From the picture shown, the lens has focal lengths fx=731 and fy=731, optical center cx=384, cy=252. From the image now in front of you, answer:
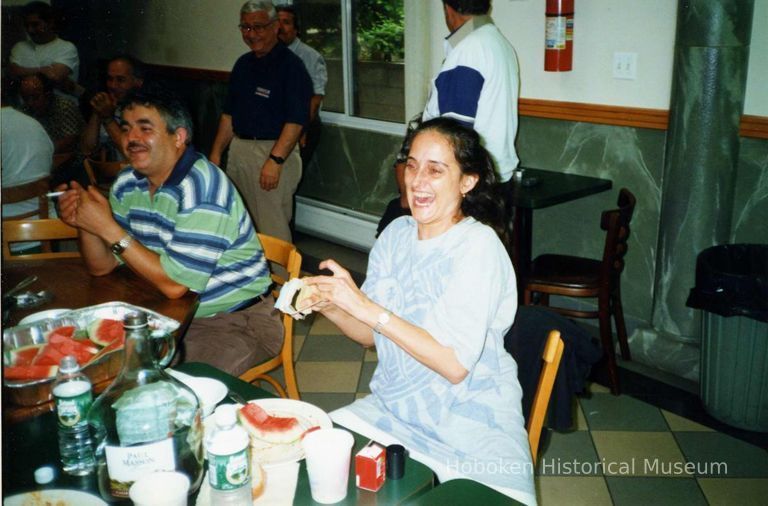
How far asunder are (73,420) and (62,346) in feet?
1.35

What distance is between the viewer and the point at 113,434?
1.23m

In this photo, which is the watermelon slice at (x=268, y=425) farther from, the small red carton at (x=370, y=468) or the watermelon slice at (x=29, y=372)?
the watermelon slice at (x=29, y=372)

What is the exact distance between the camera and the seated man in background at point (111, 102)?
14.0 ft

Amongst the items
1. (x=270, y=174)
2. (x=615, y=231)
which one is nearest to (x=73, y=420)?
(x=615, y=231)

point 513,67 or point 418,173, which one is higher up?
point 513,67

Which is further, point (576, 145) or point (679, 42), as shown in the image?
point (576, 145)

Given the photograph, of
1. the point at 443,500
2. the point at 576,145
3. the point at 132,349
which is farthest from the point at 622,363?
the point at 132,349

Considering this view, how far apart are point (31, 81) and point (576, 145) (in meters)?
2.89

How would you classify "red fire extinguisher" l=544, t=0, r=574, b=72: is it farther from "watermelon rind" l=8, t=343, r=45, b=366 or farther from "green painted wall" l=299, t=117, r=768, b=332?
"watermelon rind" l=8, t=343, r=45, b=366

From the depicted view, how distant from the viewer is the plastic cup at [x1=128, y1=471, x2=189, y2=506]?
3.66 ft

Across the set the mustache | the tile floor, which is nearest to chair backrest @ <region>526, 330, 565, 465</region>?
the tile floor

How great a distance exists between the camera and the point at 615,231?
300cm

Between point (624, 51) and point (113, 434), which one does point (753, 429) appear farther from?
point (113, 434)

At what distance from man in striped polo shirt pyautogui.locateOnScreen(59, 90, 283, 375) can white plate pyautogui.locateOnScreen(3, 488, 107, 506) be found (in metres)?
0.91
